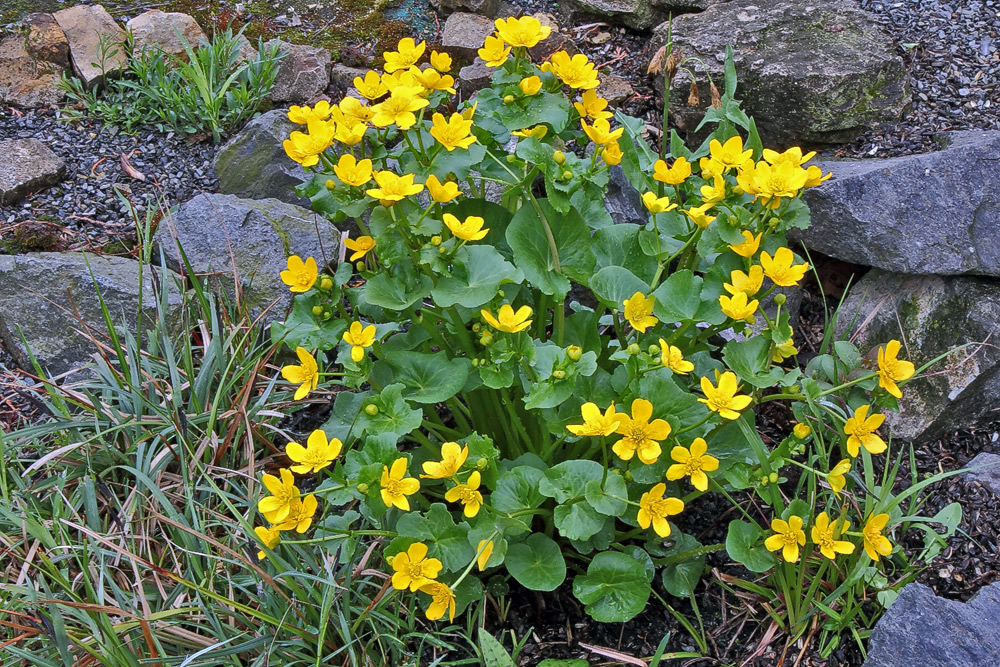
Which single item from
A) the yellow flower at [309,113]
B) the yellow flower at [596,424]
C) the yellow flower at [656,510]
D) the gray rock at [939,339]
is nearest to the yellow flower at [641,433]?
the yellow flower at [596,424]

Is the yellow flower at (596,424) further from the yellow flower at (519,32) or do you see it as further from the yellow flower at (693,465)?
the yellow flower at (519,32)

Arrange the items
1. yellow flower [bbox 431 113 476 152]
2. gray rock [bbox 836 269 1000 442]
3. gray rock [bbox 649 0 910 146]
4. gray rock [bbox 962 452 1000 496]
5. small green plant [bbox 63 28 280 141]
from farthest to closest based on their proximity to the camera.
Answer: small green plant [bbox 63 28 280 141], gray rock [bbox 649 0 910 146], gray rock [bbox 836 269 1000 442], gray rock [bbox 962 452 1000 496], yellow flower [bbox 431 113 476 152]

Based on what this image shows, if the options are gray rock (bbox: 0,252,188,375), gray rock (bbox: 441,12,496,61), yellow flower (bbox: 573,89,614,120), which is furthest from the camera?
gray rock (bbox: 441,12,496,61)

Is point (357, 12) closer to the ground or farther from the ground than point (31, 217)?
farther from the ground

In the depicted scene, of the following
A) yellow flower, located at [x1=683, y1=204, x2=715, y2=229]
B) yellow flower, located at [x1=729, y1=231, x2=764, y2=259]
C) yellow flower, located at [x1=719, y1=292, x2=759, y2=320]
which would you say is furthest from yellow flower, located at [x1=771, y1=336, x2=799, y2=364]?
yellow flower, located at [x1=683, y1=204, x2=715, y2=229]

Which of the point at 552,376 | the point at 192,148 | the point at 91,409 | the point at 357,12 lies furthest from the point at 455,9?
the point at 552,376

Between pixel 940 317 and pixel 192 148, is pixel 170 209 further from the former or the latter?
pixel 940 317

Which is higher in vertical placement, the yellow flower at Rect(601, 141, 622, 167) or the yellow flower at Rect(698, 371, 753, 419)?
the yellow flower at Rect(601, 141, 622, 167)

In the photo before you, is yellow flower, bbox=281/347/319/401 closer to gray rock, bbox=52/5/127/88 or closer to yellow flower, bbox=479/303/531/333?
yellow flower, bbox=479/303/531/333
